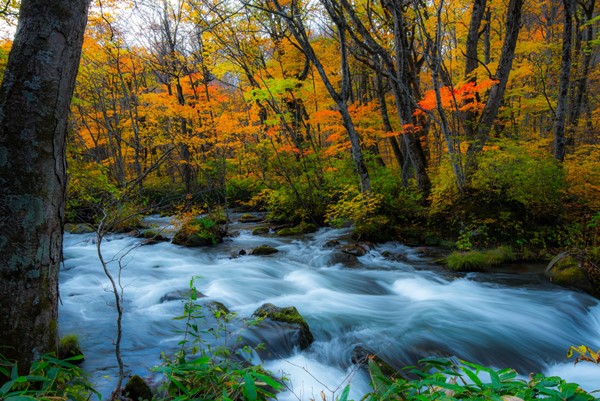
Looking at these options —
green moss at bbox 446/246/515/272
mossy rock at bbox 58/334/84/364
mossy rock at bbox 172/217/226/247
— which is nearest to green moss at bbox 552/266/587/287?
green moss at bbox 446/246/515/272

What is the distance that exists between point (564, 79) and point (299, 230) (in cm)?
832

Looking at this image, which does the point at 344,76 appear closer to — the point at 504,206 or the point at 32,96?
the point at 504,206

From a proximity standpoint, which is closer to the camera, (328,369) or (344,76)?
(328,369)

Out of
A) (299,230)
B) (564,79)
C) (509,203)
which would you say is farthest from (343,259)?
(564,79)

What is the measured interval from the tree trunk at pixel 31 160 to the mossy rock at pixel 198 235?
335 inches

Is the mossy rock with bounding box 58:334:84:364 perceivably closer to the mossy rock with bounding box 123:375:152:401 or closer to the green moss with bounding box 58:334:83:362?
the green moss with bounding box 58:334:83:362

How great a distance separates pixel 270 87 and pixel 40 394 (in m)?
9.97

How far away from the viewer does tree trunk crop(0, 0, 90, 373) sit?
6.28ft

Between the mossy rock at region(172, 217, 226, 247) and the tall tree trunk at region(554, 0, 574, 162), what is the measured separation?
9.64 metres

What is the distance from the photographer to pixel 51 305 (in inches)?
85.4

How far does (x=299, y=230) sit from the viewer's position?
1161cm

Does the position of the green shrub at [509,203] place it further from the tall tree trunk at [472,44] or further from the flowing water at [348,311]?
the flowing water at [348,311]

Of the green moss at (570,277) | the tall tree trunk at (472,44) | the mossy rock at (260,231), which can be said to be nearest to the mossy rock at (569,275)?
the green moss at (570,277)

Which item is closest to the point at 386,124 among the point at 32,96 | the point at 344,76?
the point at 344,76
